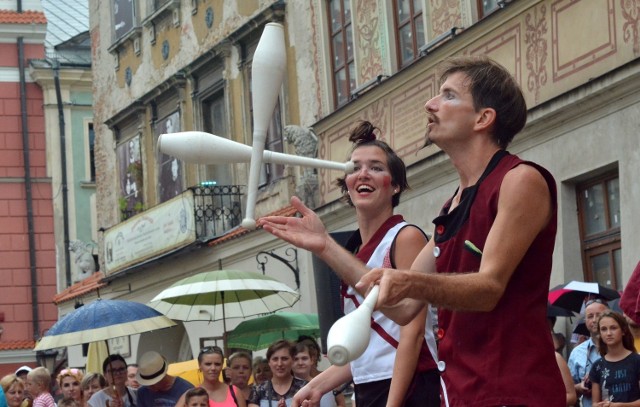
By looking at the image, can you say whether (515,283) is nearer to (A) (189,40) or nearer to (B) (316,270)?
(B) (316,270)

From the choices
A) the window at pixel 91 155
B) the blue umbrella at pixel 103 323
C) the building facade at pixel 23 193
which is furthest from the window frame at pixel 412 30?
the window at pixel 91 155

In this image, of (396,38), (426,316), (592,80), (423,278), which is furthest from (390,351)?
(396,38)

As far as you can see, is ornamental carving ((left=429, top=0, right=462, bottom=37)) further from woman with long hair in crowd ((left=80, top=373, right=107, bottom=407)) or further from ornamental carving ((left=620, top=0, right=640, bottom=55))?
woman with long hair in crowd ((left=80, top=373, right=107, bottom=407))

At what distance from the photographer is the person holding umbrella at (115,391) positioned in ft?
45.1

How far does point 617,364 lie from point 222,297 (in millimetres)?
7276

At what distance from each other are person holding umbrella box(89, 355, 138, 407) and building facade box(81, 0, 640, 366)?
383cm

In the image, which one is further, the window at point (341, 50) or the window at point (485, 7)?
the window at point (341, 50)

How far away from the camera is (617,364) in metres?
10.3

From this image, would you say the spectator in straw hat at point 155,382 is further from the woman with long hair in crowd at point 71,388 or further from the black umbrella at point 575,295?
the black umbrella at point 575,295

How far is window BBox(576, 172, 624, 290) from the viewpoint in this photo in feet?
47.7

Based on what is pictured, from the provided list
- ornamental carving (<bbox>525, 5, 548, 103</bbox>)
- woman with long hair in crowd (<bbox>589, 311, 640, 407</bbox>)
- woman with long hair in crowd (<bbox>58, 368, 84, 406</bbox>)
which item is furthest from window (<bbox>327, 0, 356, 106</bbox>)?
woman with long hair in crowd (<bbox>589, 311, 640, 407</bbox>)

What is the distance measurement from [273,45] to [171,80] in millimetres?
22934

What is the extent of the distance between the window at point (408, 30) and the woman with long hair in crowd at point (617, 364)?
8.62m

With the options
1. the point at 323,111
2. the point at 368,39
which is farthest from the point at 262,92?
the point at 323,111
